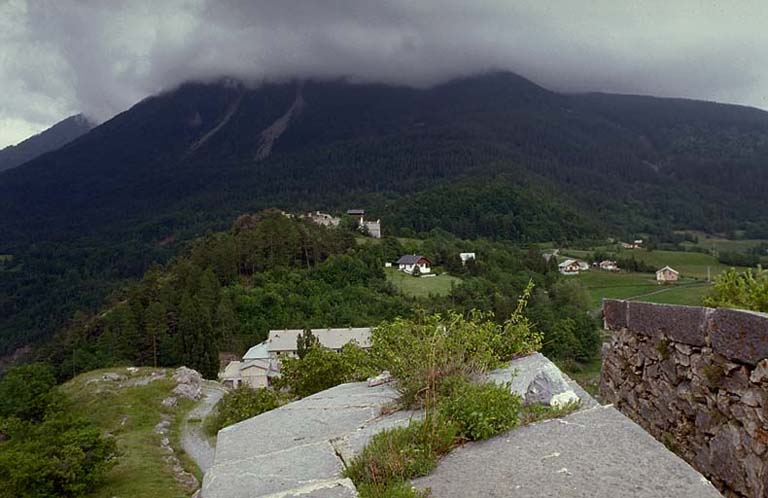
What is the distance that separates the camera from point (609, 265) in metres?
104

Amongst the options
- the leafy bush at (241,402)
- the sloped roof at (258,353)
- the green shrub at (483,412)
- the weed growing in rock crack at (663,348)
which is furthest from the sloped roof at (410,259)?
the green shrub at (483,412)

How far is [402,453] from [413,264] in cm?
8563

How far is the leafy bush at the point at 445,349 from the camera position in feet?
15.7

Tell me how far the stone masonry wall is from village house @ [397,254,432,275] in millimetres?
80759

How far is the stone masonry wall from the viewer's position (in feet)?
12.1

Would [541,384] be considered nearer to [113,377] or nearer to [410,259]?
[113,377]

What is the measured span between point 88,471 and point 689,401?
26.5 m

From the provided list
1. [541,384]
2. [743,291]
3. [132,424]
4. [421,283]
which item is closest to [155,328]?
[132,424]

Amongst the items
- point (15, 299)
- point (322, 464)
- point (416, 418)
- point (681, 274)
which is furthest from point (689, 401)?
point (15, 299)

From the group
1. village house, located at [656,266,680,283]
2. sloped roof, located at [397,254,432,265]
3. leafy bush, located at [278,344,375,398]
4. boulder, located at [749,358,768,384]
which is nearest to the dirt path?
leafy bush, located at [278,344,375,398]

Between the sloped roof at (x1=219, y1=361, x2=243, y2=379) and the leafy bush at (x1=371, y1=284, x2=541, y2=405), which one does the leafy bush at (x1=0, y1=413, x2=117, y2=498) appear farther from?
the sloped roof at (x1=219, y1=361, x2=243, y2=379)

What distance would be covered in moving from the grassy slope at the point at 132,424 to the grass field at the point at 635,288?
161 feet

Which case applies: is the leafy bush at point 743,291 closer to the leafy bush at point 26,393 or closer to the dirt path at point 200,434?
the dirt path at point 200,434

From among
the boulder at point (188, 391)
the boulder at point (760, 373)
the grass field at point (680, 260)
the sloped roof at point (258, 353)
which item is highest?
the boulder at point (760, 373)
